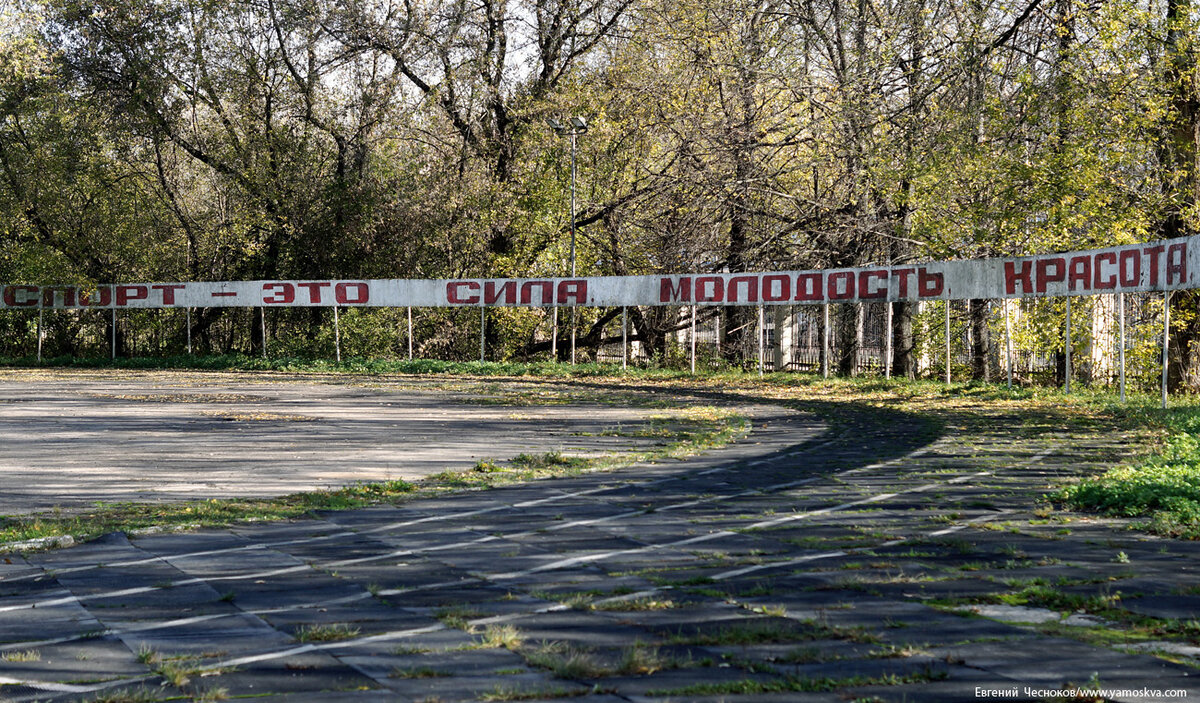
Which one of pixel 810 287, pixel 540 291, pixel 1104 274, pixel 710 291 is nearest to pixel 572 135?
pixel 540 291

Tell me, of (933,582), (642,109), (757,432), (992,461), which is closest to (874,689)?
(933,582)

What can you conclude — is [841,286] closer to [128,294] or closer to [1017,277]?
[1017,277]

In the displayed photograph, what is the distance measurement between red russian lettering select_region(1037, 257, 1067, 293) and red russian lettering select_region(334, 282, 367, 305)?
796 inches

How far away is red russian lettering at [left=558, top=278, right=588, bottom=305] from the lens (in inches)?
1222

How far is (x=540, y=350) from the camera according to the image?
3847 centimetres

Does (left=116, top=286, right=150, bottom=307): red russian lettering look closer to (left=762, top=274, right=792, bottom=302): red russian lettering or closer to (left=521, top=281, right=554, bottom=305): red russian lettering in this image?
(left=521, top=281, right=554, bottom=305): red russian lettering

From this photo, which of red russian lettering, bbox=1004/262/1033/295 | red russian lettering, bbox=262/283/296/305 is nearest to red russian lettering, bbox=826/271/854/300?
red russian lettering, bbox=1004/262/1033/295

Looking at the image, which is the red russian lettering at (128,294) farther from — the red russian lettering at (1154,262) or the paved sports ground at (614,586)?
the red russian lettering at (1154,262)

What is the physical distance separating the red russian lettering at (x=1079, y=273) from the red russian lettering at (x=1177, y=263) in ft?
8.46

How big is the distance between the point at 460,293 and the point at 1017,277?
1689 cm

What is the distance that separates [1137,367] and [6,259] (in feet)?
120

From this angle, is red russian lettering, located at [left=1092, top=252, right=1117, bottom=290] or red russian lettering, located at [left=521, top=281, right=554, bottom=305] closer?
red russian lettering, located at [left=1092, top=252, right=1117, bottom=290]

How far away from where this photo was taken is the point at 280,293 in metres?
34.7

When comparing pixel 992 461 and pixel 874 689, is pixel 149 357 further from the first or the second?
pixel 874 689
